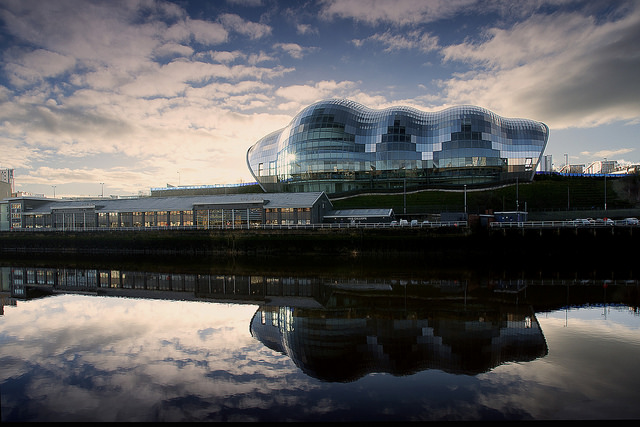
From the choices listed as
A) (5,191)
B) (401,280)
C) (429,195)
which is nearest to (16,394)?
(401,280)

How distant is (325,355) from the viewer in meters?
12.2

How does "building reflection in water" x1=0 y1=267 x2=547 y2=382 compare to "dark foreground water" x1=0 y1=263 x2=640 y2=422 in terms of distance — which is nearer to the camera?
"dark foreground water" x1=0 y1=263 x2=640 y2=422

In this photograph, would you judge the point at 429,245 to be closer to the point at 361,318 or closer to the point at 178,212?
the point at 361,318

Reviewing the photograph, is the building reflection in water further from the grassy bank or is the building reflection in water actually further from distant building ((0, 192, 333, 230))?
the grassy bank

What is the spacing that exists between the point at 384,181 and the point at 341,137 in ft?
41.1

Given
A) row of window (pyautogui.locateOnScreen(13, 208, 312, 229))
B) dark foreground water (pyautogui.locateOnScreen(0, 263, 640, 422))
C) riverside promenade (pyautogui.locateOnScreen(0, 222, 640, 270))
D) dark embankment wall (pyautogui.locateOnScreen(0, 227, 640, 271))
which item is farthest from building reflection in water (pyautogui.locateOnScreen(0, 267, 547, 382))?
row of window (pyautogui.locateOnScreen(13, 208, 312, 229))

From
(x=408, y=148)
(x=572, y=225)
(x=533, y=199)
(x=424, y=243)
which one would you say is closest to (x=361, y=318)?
(x=424, y=243)

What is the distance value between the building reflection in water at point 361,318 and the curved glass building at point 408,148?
52143 millimetres

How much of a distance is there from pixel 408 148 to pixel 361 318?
65.8 meters

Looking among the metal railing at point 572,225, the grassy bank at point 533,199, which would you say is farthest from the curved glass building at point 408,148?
the metal railing at point 572,225

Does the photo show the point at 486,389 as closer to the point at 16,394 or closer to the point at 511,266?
the point at 16,394

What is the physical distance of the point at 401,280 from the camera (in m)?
26.4

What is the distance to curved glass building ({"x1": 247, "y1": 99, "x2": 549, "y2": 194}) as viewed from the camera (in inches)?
2997

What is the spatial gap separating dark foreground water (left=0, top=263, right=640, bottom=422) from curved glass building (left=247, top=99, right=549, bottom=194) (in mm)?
55820
